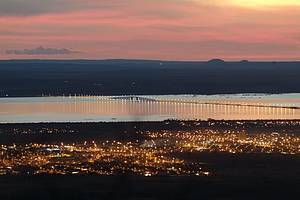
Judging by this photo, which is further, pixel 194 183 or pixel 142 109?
pixel 142 109

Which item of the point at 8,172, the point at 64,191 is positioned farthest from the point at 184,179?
the point at 8,172

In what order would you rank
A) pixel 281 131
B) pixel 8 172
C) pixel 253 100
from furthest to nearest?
pixel 253 100
pixel 281 131
pixel 8 172

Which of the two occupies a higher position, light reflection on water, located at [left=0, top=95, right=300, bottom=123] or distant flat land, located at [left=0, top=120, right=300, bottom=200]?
distant flat land, located at [left=0, top=120, right=300, bottom=200]

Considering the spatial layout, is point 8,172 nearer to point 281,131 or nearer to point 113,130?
point 113,130

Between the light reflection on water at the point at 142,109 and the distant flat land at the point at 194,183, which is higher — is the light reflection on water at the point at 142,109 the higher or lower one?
the lower one

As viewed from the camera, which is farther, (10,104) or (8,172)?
(10,104)

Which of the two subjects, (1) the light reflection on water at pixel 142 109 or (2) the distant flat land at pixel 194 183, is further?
(1) the light reflection on water at pixel 142 109

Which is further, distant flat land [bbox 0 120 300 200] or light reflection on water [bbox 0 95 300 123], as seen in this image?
light reflection on water [bbox 0 95 300 123]

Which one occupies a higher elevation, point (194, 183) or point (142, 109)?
point (194, 183)
